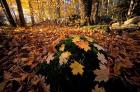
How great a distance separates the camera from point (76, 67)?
8.27 ft

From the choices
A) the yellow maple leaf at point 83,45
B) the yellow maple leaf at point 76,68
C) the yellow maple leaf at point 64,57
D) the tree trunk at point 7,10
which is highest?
the tree trunk at point 7,10

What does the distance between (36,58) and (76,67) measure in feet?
4.83

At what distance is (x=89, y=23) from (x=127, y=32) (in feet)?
10.4

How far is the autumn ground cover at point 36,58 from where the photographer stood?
9.52ft

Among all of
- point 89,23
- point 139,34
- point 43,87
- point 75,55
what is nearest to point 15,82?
point 43,87

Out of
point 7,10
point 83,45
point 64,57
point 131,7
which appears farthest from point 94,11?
point 64,57

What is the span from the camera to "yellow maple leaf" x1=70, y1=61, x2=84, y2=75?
2.47m

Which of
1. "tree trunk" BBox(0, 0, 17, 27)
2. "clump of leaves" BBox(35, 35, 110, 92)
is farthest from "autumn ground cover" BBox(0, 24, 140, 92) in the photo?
"tree trunk" BBox(0, 0, 17, 27)

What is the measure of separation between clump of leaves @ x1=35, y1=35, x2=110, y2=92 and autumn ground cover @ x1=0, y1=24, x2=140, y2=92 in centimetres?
23

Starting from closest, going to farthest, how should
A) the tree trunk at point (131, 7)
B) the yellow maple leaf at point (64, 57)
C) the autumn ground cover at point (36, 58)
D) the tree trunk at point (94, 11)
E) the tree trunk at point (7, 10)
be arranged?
the yellow maple leaf at point (64, 57), the autumn ground cover at point (36, 58), the tree trunk at point (94, 11), the tree trunk at point (7, 10), the tree trunk at point (131, 7)

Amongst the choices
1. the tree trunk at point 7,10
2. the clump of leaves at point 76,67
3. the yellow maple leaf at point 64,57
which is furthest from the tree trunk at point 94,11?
the yellow maple leaf at point 64,57

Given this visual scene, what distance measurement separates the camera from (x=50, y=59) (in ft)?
9.17

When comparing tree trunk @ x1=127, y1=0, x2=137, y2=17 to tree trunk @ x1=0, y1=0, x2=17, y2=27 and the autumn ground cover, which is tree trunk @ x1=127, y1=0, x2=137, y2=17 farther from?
tree trunk @ x1=0, y1=0, x2=17, y2=27

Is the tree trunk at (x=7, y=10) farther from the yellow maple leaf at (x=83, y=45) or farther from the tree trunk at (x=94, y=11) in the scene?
the yellow maple leaf at (x=83, y=45)
